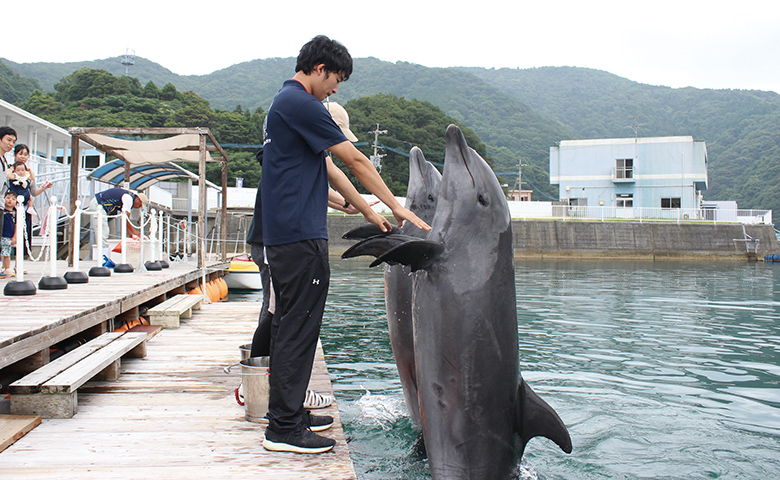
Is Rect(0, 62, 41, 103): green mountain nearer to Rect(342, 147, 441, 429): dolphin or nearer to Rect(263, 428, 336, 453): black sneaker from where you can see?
Rect(342, 147, 441, 429): dolphin

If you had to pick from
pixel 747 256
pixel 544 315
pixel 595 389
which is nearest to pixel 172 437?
pixel 595 389

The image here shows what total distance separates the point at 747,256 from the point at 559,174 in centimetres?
1882

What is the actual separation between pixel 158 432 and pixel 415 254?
190cm

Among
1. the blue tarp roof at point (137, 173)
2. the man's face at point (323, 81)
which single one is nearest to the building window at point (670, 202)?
the blue tarp roof at point (137, 173)

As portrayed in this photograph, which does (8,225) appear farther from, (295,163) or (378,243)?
(378,243)

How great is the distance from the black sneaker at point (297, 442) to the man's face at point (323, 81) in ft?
6.10

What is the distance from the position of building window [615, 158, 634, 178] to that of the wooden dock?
51.4 metres

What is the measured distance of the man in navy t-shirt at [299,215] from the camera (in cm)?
296

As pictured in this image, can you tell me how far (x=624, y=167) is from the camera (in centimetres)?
5150

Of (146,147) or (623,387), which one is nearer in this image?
(623,387)

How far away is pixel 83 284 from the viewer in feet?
25.1

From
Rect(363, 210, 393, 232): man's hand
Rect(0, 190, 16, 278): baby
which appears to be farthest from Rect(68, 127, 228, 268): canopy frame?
Rect(363, 210, 393, 232): man's hand

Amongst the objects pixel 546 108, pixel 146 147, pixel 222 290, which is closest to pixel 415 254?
pixel 146 147

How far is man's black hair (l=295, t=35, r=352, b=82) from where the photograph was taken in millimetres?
3045
